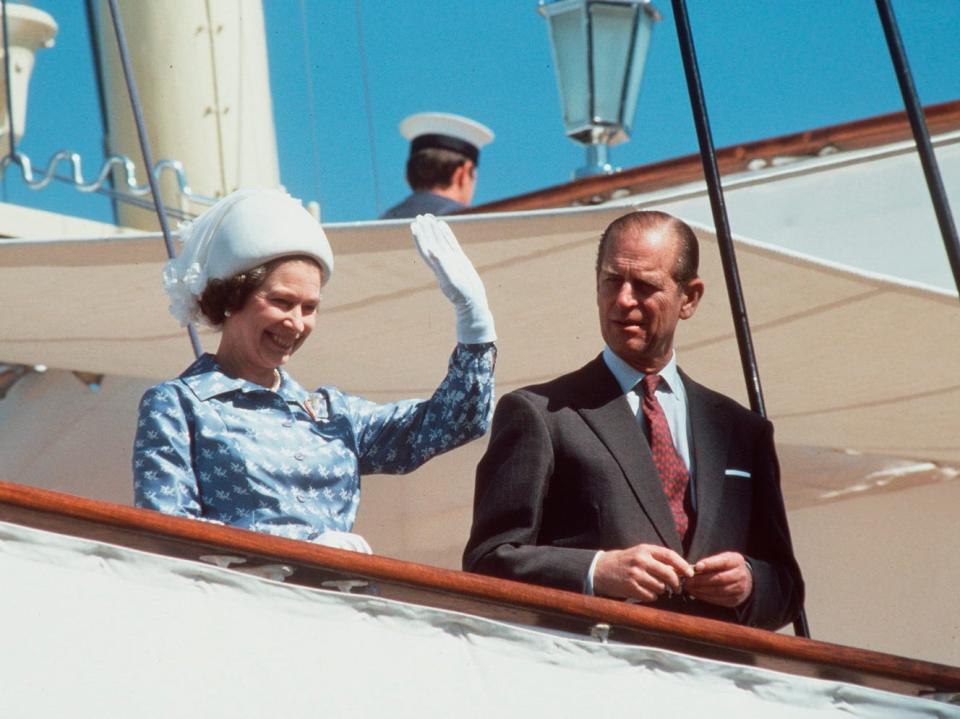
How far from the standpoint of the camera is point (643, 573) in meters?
2.12

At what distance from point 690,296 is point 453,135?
3.10 m

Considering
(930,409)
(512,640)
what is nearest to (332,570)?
(512,640)

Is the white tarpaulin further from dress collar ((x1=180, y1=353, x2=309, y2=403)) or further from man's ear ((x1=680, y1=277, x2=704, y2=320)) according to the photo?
man's ear ((x1=680, y1=277, x2=704, y2=320))

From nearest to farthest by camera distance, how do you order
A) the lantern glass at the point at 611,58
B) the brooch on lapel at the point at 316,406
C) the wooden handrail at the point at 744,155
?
1. the brooch on lapel at the point at 316,406
2. the wooden handrail at the point at 744,155
3. the lantern glass at the point at 611,58

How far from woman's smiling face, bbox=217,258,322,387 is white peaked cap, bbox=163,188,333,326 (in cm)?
3

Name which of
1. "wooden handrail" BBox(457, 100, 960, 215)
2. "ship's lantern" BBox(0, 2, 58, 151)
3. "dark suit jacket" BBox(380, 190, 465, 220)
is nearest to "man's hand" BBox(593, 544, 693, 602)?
"wooden handrail" BBox(457, 100, 960, 215)

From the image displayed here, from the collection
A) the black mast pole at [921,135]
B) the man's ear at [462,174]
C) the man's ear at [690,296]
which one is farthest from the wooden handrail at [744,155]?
the man's ear at [690,296]

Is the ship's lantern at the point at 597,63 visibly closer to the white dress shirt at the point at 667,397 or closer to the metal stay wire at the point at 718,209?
the metal stay wire at the point at 718,209

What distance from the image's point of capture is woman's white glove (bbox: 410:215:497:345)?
235 cm

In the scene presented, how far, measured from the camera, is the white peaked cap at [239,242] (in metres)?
2.29

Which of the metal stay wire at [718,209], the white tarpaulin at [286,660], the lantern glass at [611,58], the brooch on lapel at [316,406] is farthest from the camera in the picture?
the lantern glass at [611,58]

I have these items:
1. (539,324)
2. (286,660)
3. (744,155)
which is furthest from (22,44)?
(286,660)

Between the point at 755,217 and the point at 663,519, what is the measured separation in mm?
2598

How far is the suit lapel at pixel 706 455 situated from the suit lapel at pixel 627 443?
0.12 feet
